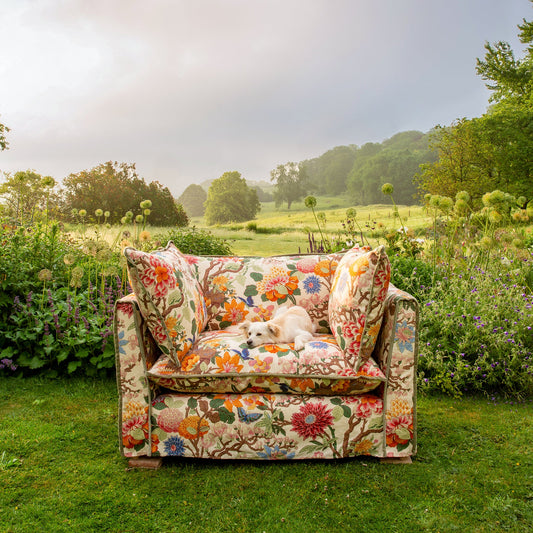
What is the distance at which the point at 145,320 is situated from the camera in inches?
77.4

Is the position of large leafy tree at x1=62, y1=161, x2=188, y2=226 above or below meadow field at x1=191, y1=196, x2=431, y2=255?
above

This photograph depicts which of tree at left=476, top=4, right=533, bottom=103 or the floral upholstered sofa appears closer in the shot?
the floral upholstered sofa

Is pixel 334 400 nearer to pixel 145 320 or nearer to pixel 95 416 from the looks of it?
pixel 145 320

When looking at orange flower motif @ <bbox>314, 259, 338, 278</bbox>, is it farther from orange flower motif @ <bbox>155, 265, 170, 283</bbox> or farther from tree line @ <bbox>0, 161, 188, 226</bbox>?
tree line @ <bbox>0, 161, 188, 226</bbox>

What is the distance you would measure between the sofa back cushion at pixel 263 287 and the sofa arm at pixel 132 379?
0.66 metres

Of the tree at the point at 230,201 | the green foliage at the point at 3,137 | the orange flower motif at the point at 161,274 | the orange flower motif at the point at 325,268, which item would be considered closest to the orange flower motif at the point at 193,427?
the orange flower motif at the point at 161,274

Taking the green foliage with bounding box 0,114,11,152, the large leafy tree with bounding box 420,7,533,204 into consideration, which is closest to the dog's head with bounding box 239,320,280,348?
the green foliage with bounding box 0,114,11,152

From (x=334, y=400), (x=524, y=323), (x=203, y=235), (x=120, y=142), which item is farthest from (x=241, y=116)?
(x=334, y=400)

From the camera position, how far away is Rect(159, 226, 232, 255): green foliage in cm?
538

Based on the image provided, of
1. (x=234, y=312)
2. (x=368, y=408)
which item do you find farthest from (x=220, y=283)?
(x=368, y=408)

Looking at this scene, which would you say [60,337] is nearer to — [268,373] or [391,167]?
[268,373]

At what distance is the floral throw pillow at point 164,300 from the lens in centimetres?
187

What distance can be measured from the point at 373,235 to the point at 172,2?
164 inches

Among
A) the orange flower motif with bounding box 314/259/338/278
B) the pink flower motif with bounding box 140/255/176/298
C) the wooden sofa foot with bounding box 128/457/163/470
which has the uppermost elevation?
the pink flower motif with bounding box 140/255/176/298
